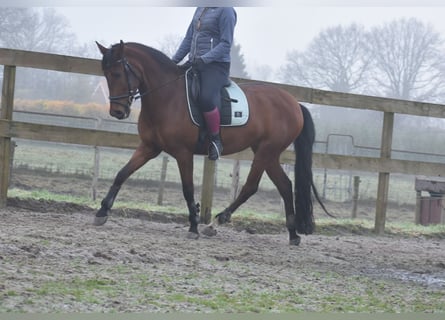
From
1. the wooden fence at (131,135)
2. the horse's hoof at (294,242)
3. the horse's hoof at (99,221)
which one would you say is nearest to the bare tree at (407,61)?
the wooden fence at (131,135)

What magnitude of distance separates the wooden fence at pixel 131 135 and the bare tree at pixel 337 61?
5.65 meters

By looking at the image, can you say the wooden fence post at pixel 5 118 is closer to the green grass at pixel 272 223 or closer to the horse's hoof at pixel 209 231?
the green grass at pixel 272 223

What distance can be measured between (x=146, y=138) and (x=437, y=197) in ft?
20.4

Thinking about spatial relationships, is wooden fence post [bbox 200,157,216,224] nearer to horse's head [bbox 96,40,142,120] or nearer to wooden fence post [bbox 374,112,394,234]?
horse's head [bbox 96,40,142,120]

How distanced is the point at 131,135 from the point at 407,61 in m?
6.16

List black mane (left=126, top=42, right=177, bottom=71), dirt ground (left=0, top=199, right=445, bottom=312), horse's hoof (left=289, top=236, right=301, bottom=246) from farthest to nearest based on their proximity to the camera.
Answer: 1. horse's hoof (left=289, top=236, right=301, bottom=246)
2. black mane (left=126, top=42, right=177, bottom=71)
3. dirt ground (left=0, top=199, right=445, bottom=312)

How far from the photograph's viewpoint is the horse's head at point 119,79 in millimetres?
5816

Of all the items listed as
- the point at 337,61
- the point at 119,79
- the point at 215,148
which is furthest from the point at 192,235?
the point at 337,61

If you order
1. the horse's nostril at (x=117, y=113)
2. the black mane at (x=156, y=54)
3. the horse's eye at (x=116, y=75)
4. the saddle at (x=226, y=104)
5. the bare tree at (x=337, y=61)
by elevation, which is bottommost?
the horse's nostril at (x=117, y=113)

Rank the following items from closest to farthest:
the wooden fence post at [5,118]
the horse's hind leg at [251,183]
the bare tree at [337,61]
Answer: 1. the horse's hind leg at [251,183]
2. the wooden fence post at [5,118]
3. the bare tree at [337,61]

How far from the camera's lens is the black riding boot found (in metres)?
6.04

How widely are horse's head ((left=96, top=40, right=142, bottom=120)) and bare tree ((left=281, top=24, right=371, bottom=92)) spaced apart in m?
8.28

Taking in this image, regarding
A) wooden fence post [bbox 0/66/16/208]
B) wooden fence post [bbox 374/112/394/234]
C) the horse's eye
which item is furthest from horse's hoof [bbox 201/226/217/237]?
wooden fence post [bbox 374/112/394/234]

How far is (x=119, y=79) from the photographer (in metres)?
5.88
